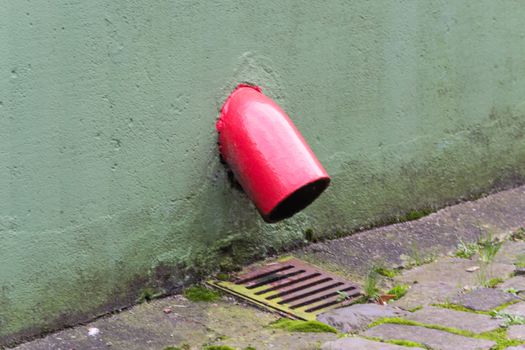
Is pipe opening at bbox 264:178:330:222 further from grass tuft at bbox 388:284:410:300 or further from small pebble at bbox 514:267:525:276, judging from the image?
small pebble at bbox 514:267:525:276

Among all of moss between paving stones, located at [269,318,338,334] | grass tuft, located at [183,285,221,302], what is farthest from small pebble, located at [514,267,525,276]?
grass tuft, located at [183,285,221,302]

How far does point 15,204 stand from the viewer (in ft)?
13.2

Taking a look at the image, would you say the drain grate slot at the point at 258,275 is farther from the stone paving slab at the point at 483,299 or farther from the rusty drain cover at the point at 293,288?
the stone paving slab at the point at 483,299

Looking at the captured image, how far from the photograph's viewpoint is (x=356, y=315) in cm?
439

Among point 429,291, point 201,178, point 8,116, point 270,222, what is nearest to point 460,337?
point 429,291

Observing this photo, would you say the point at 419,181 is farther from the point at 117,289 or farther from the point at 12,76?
the point at 12,76

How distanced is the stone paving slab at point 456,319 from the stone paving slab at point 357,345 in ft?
1.12

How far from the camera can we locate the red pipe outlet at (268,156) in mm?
4438

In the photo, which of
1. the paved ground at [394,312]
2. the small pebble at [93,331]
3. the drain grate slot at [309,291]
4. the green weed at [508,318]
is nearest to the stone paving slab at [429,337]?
the paved ground at [394,312]

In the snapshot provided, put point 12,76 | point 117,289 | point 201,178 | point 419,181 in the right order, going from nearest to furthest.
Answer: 1. point 12,76
2. point 117,289
3. point 201,178
4. point 419,181

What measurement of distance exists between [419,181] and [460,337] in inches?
65.7

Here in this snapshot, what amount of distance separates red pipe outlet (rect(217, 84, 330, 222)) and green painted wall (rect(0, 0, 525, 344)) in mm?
119

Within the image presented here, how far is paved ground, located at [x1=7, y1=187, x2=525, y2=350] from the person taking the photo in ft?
13.4

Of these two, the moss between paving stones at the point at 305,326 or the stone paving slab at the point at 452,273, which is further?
the stone paving slab at the point at 452,273
